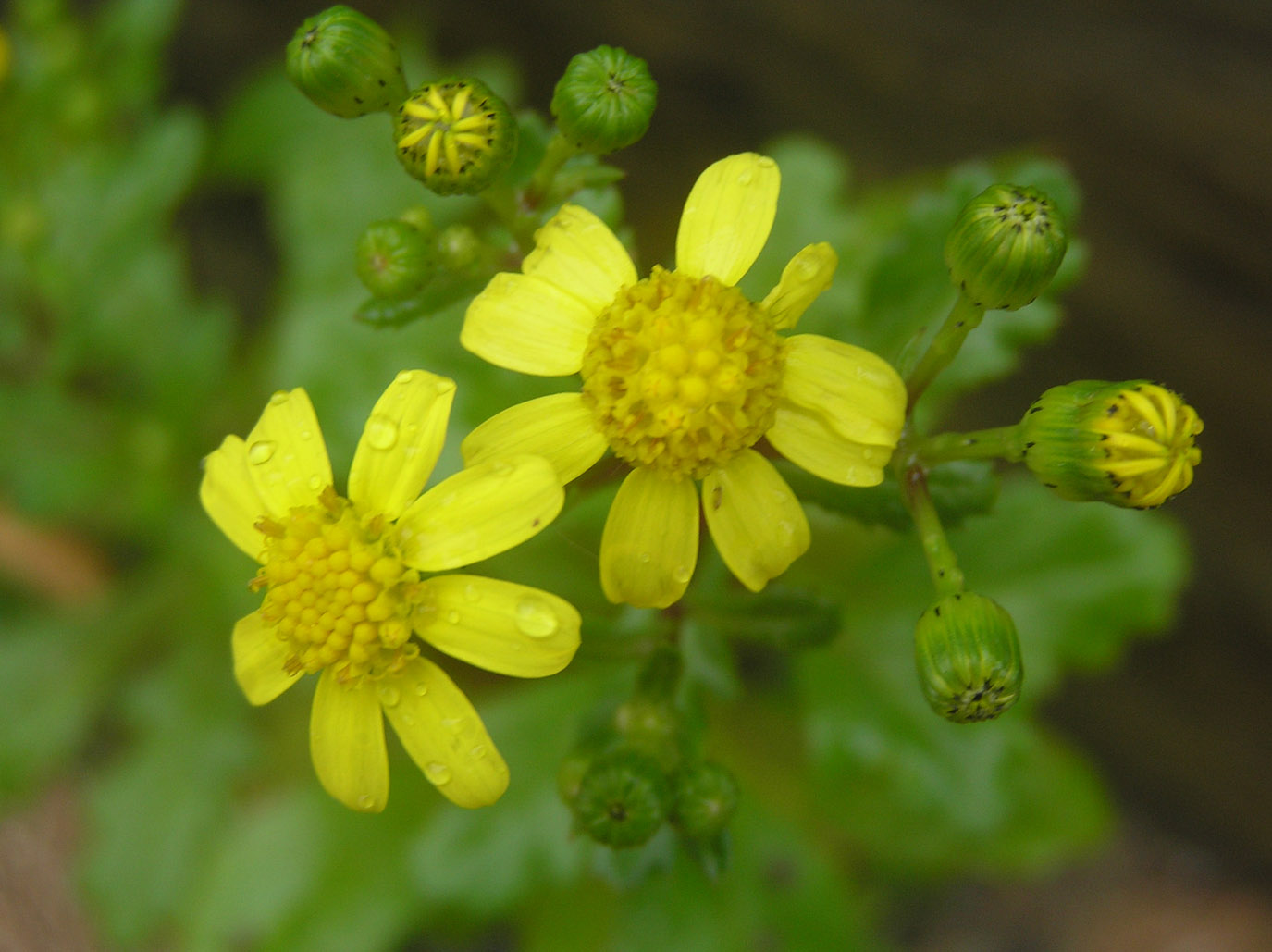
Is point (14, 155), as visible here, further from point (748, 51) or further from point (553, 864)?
point (553, 864)

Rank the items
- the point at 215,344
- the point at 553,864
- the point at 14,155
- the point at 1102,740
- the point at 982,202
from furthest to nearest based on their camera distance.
→ the point at 1102,740 → the point at 215,344 → the point at 14,155 → the point at 553,864 → the point at 982,202

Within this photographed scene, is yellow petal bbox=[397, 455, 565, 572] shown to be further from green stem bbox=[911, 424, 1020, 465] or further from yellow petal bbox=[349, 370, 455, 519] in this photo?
green stem bbox=[911, 424, 1020, 465]

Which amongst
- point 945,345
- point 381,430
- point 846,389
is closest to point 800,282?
point 846,389

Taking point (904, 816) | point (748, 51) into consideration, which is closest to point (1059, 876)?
point (904, 816)

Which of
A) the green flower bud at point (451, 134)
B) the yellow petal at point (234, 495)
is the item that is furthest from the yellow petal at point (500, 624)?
the green flower bud at point (451, 134)

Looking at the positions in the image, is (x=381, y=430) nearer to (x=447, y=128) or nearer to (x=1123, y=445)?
(x=447, y=128)

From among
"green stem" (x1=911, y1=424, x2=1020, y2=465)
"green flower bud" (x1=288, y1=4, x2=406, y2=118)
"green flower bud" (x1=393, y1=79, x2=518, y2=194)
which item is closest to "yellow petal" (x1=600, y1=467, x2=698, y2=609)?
"green stem" (x1=911, y1=424, x2=1020, y2=465)
